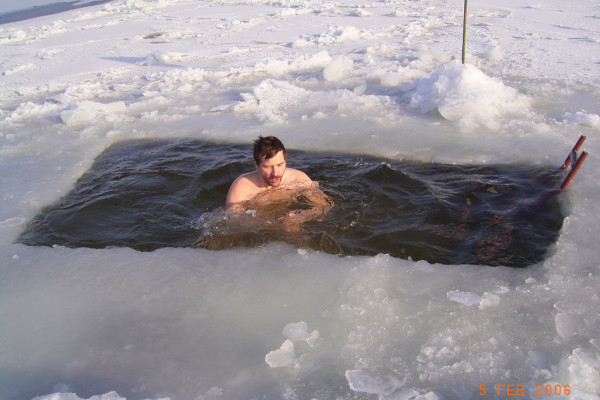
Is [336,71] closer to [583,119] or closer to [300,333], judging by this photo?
[583,119]

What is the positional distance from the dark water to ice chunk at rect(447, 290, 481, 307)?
50 centimetres

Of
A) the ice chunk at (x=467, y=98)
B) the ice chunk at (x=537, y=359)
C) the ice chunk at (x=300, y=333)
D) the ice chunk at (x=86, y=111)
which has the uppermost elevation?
the ice chunk at (x=86, y=111)

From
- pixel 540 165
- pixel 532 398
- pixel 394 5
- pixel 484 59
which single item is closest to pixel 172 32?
pixel 394 5

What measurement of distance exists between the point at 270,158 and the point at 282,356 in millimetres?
1651

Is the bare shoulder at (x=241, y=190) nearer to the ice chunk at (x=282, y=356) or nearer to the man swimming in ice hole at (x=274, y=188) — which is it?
the man swimming in ice hole at (x=274, y=188)

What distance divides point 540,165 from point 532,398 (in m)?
2.51

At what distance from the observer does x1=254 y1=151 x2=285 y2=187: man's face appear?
3.36 metres

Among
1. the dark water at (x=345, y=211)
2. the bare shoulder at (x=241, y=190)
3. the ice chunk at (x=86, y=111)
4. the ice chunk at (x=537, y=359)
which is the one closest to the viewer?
the ice chunk at (x=537, y=359)

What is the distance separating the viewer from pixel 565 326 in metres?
2.08

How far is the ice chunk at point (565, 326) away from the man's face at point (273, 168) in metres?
2.03

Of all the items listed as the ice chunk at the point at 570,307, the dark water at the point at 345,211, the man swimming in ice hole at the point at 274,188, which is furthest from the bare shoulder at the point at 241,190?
the ice chunk at the point at 570,307

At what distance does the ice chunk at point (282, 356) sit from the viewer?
6.60ft
